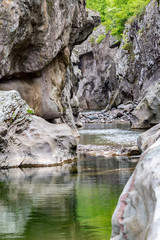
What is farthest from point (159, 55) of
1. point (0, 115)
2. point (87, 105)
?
point (87, 105)

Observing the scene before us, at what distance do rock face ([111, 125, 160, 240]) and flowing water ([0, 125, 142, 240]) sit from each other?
1587mm

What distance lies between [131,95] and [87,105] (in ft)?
68.0

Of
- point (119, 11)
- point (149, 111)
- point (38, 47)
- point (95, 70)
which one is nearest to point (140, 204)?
point (38, 47)

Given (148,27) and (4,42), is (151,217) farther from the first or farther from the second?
(148,27)

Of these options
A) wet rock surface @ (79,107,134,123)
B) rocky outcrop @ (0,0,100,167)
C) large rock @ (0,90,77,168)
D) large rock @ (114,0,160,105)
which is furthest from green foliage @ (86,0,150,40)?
large rock @ (0,90,77,168)

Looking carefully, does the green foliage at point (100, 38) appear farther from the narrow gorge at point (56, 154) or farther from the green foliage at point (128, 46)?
the narrow gorge at point (56, 154)

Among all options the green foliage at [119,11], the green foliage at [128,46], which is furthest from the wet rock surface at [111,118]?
the green foliage at [119,11]

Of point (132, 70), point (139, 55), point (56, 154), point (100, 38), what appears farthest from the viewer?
point (100, 38)

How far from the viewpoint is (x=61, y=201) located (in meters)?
5.85

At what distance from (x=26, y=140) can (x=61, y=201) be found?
16.5ft

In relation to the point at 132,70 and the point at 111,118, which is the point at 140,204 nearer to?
the point at 111,118

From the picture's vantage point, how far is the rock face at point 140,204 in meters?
2.13

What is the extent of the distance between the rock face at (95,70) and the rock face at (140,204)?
51590 millimetres

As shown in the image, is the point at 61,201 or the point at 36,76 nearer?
the point at 61,201
